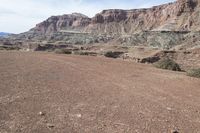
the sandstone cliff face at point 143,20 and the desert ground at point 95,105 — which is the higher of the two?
the sandstone cliff face at point 143,20

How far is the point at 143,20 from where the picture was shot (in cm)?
14800

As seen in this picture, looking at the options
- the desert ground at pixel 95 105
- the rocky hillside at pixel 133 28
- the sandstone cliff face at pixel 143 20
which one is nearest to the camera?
the desert ground at pixel 95 105

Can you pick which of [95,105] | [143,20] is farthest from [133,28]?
[95,105]

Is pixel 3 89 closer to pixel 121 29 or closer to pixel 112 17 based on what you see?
pixel 121 29

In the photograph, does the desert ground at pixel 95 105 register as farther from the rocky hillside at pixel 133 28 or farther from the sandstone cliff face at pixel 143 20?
the sandstone cliff face at pixel 143 20

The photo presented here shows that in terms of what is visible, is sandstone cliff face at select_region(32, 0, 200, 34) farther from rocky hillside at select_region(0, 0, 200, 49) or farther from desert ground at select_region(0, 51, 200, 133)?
desert ground at select_region(0, 51, 200, 133)

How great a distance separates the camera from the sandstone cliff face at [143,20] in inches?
4503

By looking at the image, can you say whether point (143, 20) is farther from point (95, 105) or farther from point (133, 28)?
point (95, 105)

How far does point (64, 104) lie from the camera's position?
366 inches

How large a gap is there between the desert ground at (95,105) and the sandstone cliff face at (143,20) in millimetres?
91756

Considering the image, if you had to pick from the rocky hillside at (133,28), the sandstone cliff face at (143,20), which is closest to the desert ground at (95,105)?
the rocky hillside at (133,28)

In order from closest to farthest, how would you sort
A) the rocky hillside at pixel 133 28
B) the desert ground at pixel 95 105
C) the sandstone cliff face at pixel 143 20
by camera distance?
1. the desert ground at pixel 95 105
2. the rocky hillside at pixel 133 28
3. the sandstone cliff face at pixel 143 20

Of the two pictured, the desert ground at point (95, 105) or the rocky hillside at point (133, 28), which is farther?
the rocky hillside at point (133, 28)

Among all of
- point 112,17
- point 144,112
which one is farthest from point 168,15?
point 144,112
